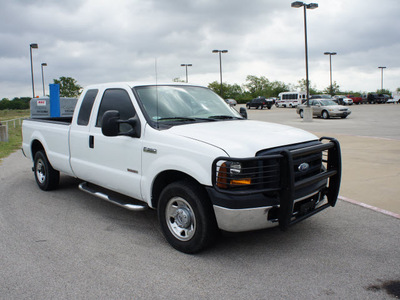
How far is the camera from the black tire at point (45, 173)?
677 centimetres

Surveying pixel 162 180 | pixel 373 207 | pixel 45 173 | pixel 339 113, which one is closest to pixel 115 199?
pixel 162 180

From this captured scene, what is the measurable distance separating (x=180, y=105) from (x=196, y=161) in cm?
134

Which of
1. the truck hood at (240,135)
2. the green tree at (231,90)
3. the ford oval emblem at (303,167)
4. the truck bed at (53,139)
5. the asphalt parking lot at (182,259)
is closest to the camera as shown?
the asphalt parking lot at (182,259)

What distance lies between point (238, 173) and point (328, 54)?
62.3 meters

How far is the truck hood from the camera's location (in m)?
3.68

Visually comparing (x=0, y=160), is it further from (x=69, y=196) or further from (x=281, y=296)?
(x=281, y=296)

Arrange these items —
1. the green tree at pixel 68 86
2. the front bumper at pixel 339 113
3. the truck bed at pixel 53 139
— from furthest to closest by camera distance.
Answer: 1. the green tree at pixel 68 86
2. the front bumper at pixel 339 113
3. the truck bed at pixel 53 139

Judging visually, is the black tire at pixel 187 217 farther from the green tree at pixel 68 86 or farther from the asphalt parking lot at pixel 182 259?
the green tree at pixel 68 86

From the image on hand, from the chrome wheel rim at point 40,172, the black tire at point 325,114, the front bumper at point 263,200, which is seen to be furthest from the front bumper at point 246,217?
the black tire at point 325,114

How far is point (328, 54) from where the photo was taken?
198ft

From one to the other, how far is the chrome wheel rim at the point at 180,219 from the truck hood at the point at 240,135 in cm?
74

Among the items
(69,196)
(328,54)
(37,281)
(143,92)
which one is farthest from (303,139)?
(328,54)

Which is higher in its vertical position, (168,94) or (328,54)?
(328,54)

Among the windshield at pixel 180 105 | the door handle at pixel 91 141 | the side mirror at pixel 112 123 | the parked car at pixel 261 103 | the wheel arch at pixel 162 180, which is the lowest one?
the wheel arch at pixel 162 180
